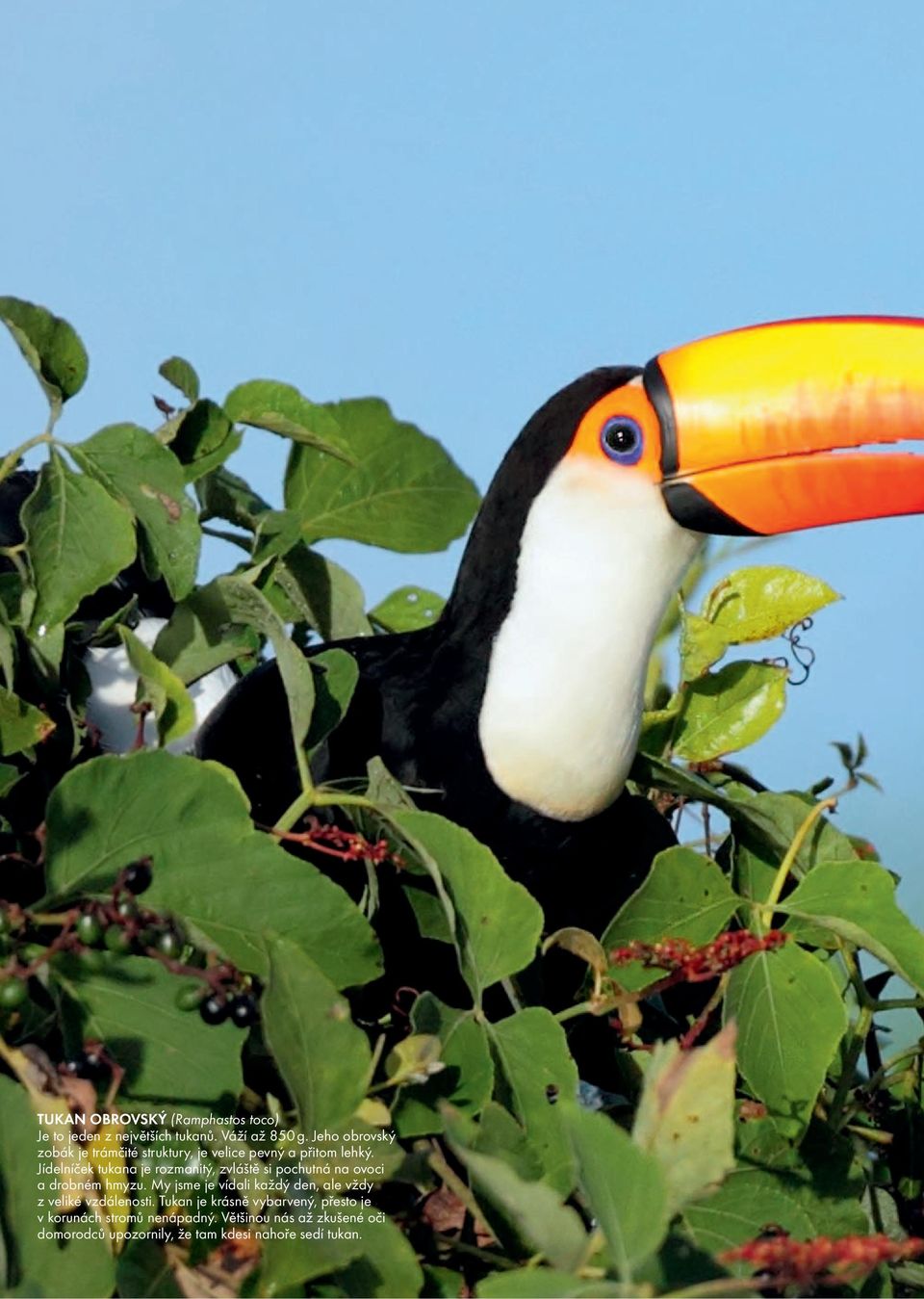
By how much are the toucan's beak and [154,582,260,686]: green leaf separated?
2.26 feet

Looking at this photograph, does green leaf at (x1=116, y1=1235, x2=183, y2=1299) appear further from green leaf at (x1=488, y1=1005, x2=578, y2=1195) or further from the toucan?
the toucan

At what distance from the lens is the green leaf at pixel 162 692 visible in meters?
1.20

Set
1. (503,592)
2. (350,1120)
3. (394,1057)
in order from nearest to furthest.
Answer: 1. (350,1120)
2. (394,1057)
3. (503,592)

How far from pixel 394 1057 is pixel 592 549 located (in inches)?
39.3

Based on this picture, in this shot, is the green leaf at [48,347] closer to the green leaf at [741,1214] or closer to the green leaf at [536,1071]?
the green leaf at [536,1071]

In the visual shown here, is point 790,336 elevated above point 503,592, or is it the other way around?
point 790,336

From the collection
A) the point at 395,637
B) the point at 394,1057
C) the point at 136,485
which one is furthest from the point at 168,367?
the point at 394,1057

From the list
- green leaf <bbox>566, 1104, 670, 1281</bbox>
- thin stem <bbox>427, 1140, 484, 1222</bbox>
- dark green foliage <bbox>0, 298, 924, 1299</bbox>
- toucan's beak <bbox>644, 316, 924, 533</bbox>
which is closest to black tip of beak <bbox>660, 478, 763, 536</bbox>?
toucan's beak <bbox>644, 316, 924, 533</bbox>

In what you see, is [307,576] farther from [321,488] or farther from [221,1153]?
[221,1153]

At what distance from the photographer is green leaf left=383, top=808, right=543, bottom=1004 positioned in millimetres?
1133

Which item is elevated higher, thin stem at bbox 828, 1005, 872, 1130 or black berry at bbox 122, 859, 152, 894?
black berry at bbox 122, 859, 152, 894

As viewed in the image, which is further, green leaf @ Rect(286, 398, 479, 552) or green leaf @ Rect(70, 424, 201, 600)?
green leaf @ Rect(286, 398, 479, 552)

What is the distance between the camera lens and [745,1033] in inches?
49.3

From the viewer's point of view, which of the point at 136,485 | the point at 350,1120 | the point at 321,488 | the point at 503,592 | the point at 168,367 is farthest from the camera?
the point at 503,592
